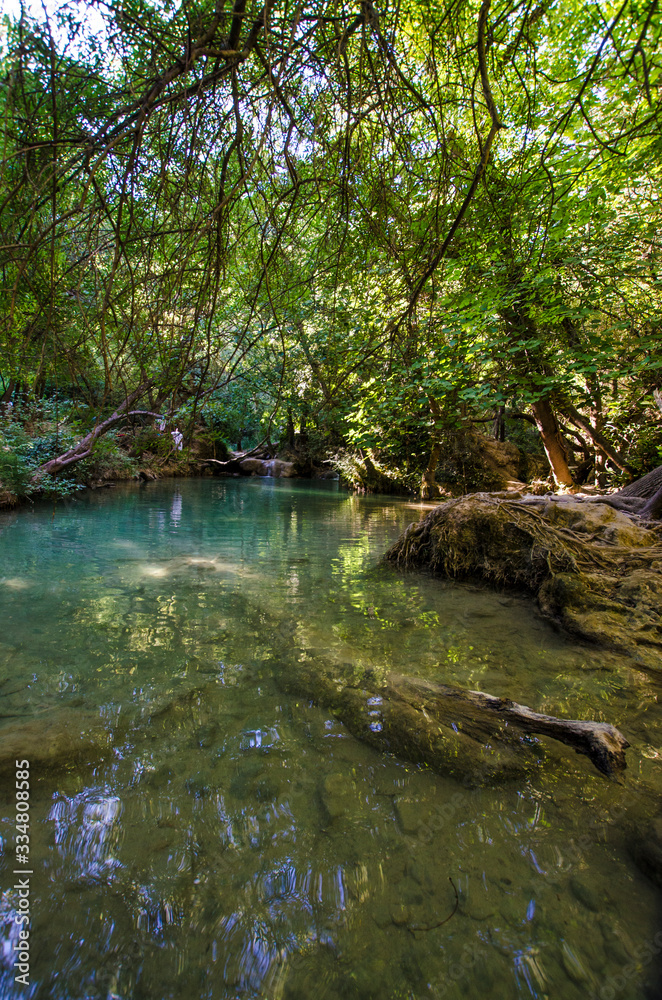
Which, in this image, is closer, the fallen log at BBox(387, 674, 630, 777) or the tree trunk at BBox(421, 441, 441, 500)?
the fallen log at BBox(387, 674, 630, 777)

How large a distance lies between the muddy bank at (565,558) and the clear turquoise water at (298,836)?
531 mm

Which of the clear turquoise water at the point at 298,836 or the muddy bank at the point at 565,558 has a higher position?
the muddy bank at the point at 565,558

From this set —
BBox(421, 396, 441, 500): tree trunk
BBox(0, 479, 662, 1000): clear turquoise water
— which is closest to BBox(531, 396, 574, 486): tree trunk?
BBox(421, 396, 441, 500): tree trunk

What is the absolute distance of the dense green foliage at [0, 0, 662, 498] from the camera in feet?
5.29

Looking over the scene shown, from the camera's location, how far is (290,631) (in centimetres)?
407

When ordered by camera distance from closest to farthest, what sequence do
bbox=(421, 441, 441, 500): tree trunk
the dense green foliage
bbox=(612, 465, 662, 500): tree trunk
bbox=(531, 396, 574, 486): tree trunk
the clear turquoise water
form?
1. the clear turquoise water
2. the dense green foliage
3. bbox=(612, 465, 662, 500): tree trunk
4. bbox=(531, 396, 574, 486): tree trunk
5. bbox=(421, 441, 441, 500): tree trunk

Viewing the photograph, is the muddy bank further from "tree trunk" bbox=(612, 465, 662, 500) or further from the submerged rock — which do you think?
the submerged rock

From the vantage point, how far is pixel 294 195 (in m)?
1.67

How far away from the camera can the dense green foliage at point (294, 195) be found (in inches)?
63.5

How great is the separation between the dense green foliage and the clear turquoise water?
1.81 m

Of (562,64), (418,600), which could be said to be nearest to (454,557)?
(418,600)

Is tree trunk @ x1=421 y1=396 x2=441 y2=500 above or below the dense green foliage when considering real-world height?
below

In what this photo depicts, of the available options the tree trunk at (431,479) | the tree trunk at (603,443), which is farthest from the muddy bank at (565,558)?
the tree trunk at (431,479)

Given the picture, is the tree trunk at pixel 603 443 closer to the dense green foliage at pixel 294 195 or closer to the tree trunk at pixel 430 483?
the dense green foliage at pixel 294 195
